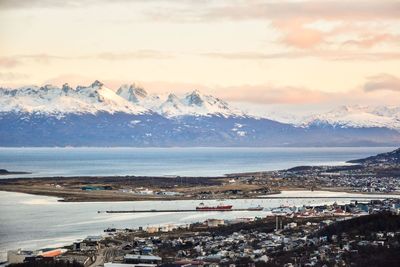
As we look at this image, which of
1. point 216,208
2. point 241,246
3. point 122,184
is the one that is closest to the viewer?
point 241,246

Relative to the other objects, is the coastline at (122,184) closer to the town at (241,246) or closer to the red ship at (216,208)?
the red ship at (216,208)

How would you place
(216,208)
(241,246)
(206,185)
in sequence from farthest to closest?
1. (206,185)
2. (216,208)
3. (241,246)

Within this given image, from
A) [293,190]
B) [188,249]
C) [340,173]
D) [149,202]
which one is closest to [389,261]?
[188,249]

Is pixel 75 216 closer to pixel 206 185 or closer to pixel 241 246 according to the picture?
pixel 241 246

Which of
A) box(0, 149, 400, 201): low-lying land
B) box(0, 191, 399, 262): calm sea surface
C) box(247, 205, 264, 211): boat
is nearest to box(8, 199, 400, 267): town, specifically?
box(0, 191, 399, 262): calm sea surface

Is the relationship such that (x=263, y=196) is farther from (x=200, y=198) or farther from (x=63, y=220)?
(x=63, y=220)

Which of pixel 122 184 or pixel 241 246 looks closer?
pixel 241 246

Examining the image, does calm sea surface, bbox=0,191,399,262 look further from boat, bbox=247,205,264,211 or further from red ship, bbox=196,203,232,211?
red ship, bbox=196,203,232,211

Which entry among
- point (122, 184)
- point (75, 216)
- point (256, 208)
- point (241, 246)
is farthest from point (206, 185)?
point (241, 246)
